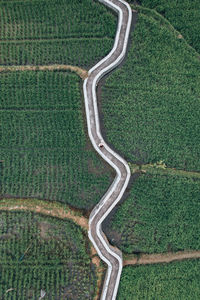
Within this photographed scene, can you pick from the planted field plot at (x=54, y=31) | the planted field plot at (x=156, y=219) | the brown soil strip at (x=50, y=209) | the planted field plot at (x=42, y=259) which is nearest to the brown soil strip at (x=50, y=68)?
the planted field plot at (x=54, y=31)

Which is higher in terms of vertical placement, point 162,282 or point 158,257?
point 158,257

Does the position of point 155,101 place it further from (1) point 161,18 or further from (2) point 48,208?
(2) point 48,208

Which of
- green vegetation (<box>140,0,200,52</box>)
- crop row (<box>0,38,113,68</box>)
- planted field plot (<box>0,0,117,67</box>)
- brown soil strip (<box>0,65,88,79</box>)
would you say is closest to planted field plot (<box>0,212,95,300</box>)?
brown soil strip (<box>0,65,88,79</box>)

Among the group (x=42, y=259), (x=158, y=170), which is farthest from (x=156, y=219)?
(x=42, y=259)

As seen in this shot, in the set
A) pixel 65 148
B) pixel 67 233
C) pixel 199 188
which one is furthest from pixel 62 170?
pixel 199 188

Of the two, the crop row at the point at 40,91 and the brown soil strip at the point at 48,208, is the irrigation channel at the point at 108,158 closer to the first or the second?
the brown soil strip at the point at 48,208

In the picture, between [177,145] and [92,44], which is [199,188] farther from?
[92,44]

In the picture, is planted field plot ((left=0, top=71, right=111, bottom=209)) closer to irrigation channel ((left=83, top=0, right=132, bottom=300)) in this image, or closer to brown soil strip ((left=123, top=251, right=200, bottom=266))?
irrigation channel ((left=83, top=0, right=132, bottom=300))
